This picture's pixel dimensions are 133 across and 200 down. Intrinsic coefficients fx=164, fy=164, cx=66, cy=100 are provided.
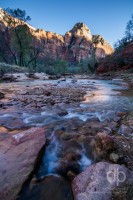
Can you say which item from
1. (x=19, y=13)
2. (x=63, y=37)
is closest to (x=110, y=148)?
(x=19, y=13)

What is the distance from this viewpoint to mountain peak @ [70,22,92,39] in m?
131

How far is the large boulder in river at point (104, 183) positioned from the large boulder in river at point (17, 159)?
0.59m

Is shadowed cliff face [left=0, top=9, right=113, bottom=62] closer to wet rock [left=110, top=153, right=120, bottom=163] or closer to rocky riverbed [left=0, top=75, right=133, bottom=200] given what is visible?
rocky riverbed [left=0, top=75, right=133, bottom=200]

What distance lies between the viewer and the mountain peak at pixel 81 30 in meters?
131

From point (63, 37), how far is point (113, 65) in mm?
115009

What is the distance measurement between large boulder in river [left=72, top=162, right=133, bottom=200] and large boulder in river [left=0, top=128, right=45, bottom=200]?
0.59m

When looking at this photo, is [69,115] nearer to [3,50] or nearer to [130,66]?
A: [130,66]

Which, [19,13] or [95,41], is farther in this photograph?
[95,41]

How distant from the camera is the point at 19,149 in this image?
2.20 m

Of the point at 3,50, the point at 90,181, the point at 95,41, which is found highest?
the point at 95,41

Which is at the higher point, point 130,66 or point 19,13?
point 19,13

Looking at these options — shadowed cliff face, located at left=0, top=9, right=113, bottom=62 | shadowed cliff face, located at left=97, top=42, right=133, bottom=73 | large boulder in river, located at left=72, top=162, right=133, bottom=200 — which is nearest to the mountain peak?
shadowed cliff face, located at left=0, top=9, right=113, bottom=62

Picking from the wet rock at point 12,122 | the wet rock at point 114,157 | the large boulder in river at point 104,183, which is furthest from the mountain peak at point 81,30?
the large boulder in river at point 104,183
